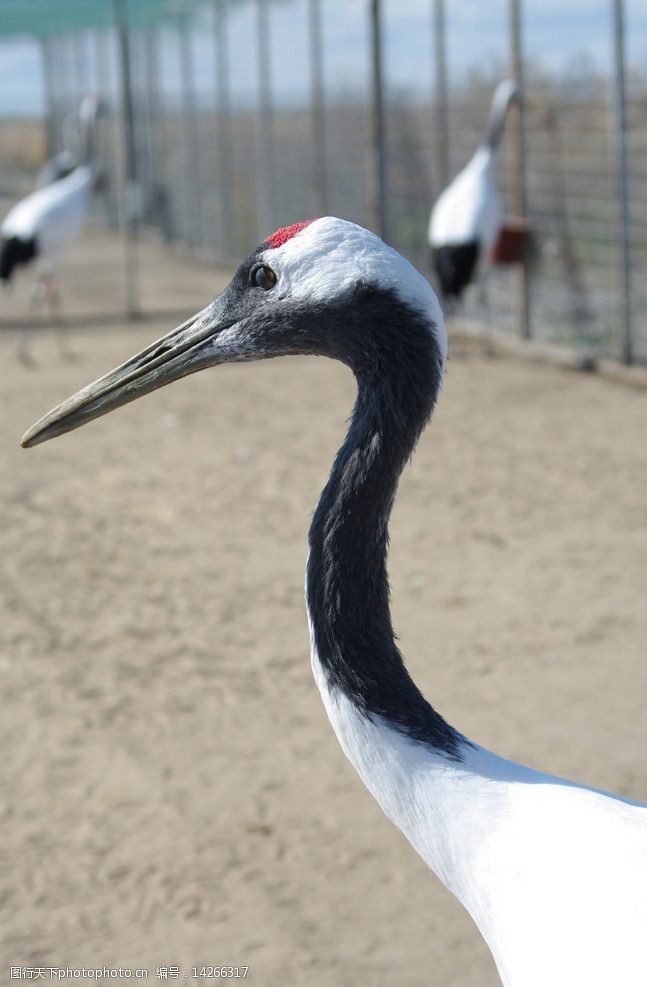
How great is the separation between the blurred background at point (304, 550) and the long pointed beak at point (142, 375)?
1294 mm

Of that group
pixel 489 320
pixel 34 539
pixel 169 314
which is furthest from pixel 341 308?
pixel 169 314

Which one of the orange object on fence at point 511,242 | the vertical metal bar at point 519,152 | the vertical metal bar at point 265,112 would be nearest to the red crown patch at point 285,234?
the orange object on fence at point 511,242

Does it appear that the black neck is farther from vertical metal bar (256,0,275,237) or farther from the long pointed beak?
vertical metal bar (256,0,275,237)

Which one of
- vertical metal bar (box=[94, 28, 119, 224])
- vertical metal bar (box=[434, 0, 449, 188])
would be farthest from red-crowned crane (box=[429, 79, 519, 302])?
vertical metal bar (box=[94, 28, 119, 224])

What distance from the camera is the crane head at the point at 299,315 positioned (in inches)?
82.0

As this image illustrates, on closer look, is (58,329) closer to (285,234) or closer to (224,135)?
(224,135)

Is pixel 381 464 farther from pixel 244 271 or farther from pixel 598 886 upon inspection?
pixel 598 886

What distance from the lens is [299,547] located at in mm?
5336

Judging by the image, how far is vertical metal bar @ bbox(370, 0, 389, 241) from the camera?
979 cm

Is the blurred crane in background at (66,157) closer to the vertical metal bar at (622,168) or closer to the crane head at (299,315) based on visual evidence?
the vertical metal bar at (622,168)

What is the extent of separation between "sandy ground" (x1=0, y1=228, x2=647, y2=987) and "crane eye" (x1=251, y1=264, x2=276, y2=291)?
58.9 inches

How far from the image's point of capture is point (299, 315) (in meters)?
2.22

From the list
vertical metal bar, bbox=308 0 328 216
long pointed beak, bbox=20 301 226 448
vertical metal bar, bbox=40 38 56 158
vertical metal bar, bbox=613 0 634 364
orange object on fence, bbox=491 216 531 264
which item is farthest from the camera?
vertical metal bar, bbox=40 38 56 158

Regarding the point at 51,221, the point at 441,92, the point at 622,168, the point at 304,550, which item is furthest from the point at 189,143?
the point at 304,550
